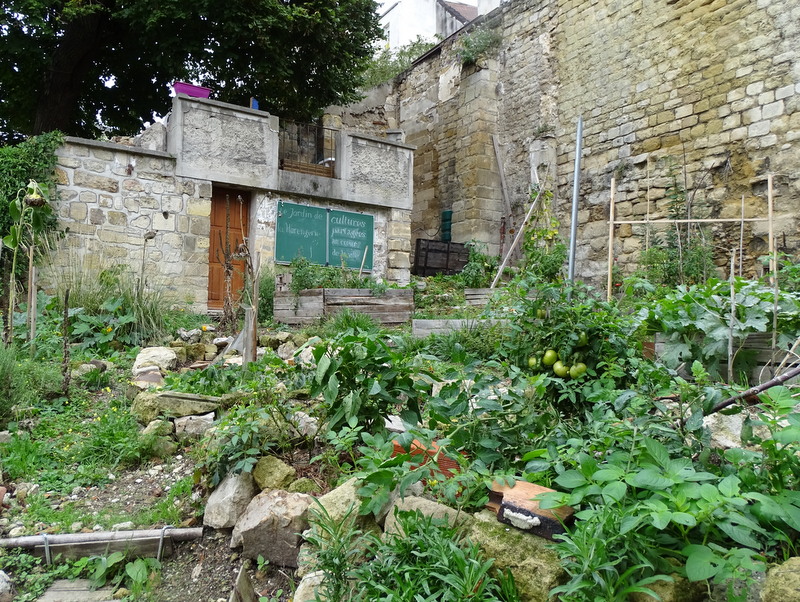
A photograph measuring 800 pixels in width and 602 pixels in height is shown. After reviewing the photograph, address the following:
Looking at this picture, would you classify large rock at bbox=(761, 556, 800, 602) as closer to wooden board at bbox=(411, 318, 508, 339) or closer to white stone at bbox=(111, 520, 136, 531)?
white stone at bbox=(111, 520, 136, 531)

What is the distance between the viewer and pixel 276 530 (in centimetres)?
224

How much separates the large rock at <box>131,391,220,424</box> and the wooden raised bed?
8.76 feet

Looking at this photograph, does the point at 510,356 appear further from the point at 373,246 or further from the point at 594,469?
the point at 373,246

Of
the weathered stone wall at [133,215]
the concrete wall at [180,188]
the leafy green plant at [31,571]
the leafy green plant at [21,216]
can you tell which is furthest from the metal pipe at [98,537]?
the weathered stone wall at [133,215]

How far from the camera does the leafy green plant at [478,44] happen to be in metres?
11.7

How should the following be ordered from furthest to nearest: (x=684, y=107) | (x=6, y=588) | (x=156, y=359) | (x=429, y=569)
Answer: (x=684, y=107) < (x=156, y=359) < (x=6, y=588) < (x=429, y=569)

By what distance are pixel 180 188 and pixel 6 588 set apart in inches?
248

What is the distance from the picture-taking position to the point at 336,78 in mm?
10547

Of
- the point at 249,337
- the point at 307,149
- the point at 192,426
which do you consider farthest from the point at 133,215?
the point at 192,426

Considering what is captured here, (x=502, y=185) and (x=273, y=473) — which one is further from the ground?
(x=502, y=185)

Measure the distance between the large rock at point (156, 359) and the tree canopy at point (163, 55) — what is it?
19.6 ft

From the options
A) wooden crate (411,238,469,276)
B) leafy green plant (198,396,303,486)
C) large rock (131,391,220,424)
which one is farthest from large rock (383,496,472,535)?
wooden crate (411,238,469,276)

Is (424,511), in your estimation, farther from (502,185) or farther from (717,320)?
(502,185)

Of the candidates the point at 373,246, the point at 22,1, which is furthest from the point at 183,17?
the point at 373,246
